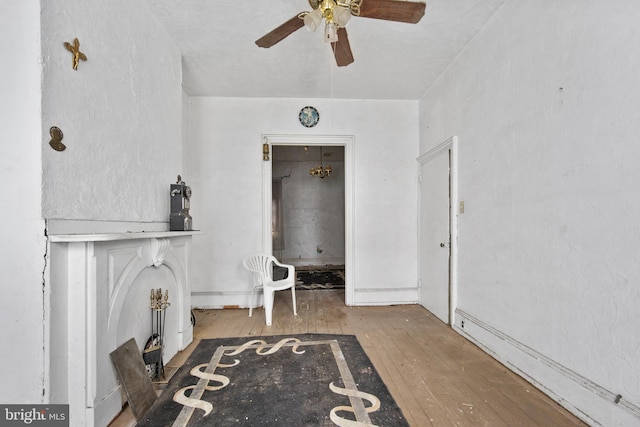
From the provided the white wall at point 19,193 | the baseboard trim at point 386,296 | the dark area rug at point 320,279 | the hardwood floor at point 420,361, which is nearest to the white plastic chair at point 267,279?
the hardwood floor at point 420,361

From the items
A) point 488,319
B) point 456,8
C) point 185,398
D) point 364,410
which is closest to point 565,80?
point 456,8

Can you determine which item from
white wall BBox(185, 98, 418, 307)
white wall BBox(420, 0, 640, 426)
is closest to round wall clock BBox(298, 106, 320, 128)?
white wall BBox(185, 98, 418, 307)

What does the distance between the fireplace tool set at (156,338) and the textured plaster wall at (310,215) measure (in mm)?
5325

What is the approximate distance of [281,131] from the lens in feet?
13.1

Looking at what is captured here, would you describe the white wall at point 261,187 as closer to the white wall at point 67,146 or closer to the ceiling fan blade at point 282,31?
the white wall at point 67,146

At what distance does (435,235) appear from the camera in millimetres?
3492

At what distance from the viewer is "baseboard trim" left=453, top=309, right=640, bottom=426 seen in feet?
4.80

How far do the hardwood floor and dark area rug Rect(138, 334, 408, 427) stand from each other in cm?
15

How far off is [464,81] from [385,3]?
1.64 m

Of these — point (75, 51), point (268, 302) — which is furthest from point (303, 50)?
point (268, 302)

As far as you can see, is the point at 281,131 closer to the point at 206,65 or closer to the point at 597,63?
the point at 206,65

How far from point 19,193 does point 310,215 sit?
21.1 ft

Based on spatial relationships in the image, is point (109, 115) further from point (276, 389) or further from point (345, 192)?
point (345, 192)

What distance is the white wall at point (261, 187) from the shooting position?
3915 mm
